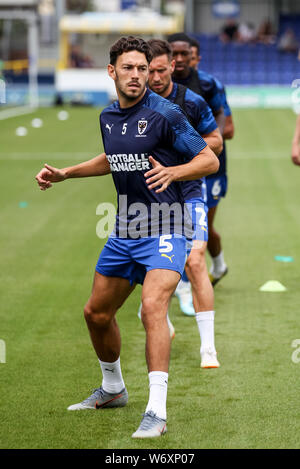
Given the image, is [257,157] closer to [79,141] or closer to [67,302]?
[79,141]

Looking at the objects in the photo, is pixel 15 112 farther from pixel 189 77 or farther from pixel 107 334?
pixel 107 334

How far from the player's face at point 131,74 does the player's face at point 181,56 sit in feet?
8.29

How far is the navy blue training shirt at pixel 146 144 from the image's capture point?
5.05m

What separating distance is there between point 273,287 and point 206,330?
2.48 metres

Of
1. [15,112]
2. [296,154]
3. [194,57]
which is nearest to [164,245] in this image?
[194,57]

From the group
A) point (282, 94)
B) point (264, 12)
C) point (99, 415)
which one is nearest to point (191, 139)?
point (99, 415)

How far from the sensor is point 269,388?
5.75m

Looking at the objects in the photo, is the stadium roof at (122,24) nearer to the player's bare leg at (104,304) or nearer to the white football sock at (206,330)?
the white football sock at (206,330)

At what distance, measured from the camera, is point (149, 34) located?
139ft

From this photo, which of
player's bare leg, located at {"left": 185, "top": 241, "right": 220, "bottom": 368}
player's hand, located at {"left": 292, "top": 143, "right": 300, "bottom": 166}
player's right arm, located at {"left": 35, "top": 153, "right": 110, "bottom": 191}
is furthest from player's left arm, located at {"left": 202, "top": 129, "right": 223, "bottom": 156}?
player's hand, located at {"left": 292, "top": 143, "right": 300, "bottom": 166}

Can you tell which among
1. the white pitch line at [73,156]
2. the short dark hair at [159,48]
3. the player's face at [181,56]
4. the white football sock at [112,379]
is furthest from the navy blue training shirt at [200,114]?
the white pitch line at [73,156]

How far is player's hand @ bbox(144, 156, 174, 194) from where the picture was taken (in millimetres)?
4781

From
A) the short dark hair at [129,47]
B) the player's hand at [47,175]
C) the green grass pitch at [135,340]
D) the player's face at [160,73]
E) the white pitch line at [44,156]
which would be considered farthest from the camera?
the white pitch line at [44,156]

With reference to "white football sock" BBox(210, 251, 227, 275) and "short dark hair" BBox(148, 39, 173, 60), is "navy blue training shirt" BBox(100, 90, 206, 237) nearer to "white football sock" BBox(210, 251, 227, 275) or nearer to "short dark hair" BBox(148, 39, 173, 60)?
"short dark hair" BBox(148, 39, 173, 60)
